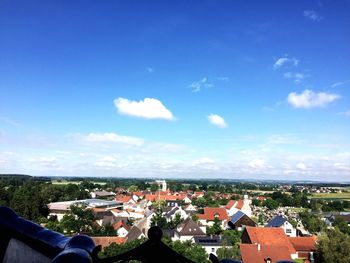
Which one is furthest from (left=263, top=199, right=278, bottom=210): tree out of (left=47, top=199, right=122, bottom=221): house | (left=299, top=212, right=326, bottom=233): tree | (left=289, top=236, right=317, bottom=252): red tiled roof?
(left=289, top=236, right=317, bottom=252): red tiled roof

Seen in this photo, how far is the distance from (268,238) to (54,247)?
42229mm

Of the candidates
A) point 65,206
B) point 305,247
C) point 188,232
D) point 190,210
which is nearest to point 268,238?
point 305,247

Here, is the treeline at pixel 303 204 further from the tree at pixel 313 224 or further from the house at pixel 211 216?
the tree at pixel 313 224

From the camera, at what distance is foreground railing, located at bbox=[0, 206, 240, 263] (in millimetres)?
1884

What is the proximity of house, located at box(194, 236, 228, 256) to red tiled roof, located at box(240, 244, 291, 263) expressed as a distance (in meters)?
9.18

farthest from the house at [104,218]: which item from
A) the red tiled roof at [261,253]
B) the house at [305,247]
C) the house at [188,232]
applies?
the red tiled roof at [261,253]

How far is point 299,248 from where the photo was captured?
137ft

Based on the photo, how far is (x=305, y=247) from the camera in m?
41.9

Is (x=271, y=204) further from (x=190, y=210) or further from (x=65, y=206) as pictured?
(x=65, y=206)

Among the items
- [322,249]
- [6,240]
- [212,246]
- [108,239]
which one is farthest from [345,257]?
[6,240]

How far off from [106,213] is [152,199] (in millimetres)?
43040

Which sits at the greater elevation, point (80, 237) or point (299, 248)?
point (80, 237)

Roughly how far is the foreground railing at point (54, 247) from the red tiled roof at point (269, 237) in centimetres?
3996

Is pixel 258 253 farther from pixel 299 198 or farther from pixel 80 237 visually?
pixel 299 198
